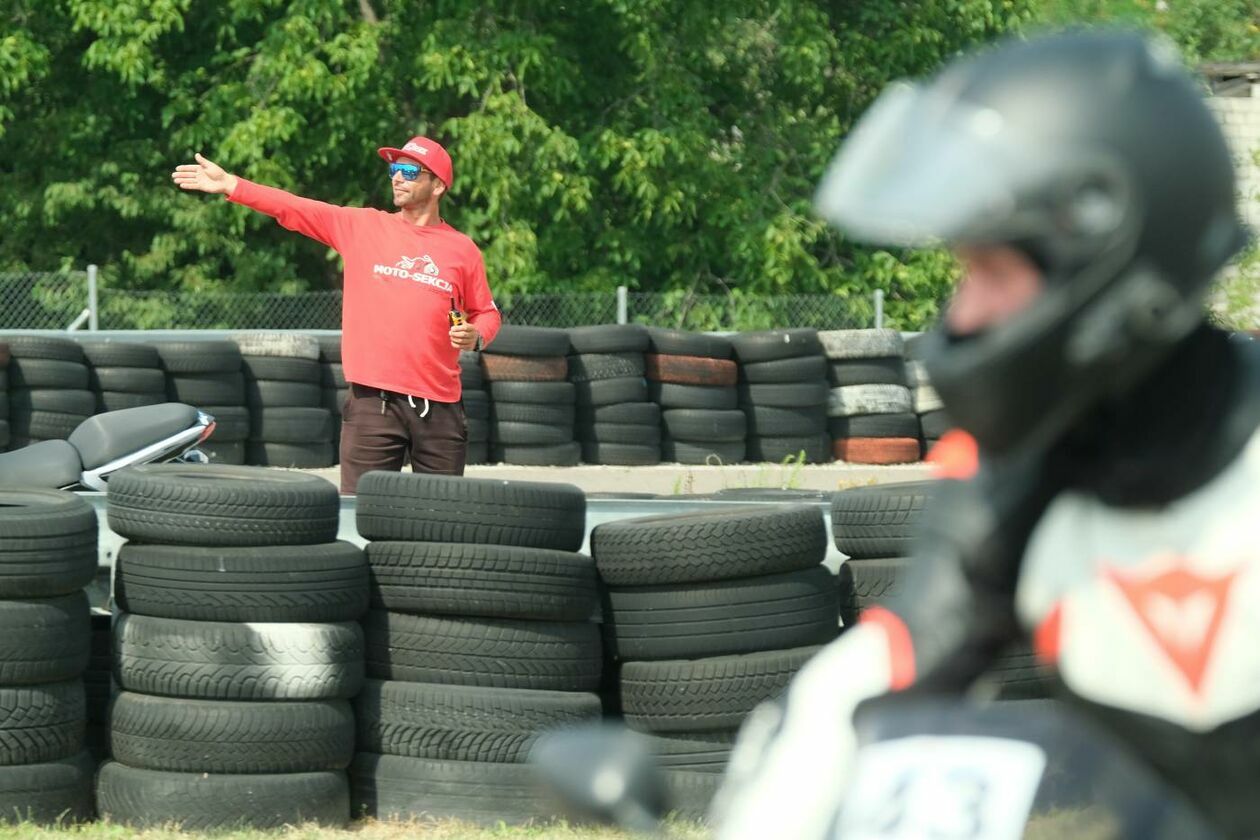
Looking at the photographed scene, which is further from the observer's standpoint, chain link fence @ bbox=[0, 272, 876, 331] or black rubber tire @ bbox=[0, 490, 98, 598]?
chain link fence @ bbox=[0, 272, 876, 331]

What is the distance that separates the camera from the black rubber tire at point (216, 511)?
4.89m

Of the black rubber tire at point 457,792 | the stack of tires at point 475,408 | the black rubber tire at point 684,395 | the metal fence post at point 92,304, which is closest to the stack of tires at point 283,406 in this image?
the stack of tires at point 475,408

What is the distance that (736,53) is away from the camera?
21.2 meters

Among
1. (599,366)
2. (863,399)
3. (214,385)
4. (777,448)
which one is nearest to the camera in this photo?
(214,385)

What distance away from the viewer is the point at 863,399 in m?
14.0

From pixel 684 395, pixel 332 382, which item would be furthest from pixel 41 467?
pixel 684 395

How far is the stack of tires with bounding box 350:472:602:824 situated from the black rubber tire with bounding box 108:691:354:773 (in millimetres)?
231

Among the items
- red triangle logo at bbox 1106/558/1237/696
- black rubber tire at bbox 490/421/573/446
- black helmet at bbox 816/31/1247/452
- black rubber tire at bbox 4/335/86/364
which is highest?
black helmet at bbox 816/31/1247/452

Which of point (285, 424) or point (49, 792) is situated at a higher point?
point (49, 792)

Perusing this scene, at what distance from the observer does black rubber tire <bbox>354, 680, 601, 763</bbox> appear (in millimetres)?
4980

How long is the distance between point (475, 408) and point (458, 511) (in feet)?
24.9

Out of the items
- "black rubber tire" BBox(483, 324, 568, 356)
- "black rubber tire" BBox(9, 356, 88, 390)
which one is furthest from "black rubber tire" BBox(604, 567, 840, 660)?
"black rubber tire" BBox(483, 324, 568, 356)

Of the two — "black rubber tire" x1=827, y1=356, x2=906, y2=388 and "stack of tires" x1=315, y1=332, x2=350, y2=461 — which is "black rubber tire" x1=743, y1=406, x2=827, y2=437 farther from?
"stack of tires" x1=315, y1=332, x2=350, y2=461

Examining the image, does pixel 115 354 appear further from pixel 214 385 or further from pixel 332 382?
pixel 332 382
